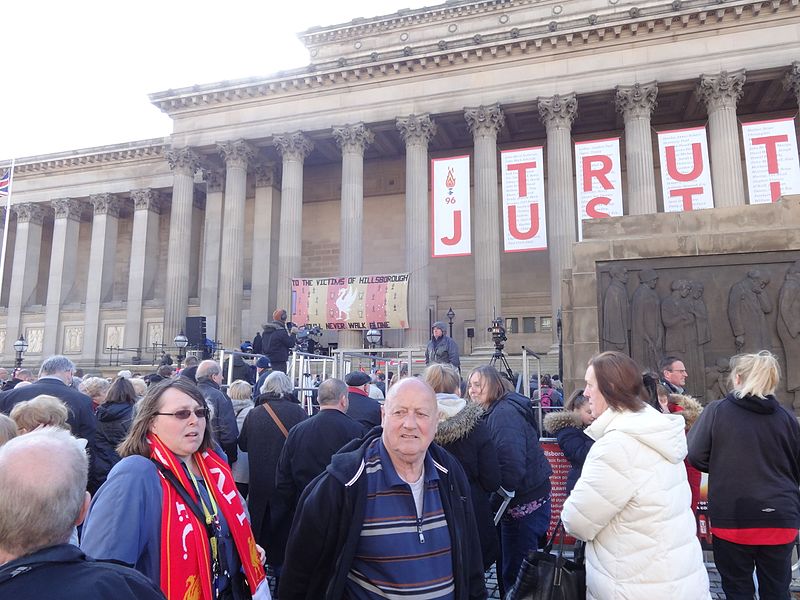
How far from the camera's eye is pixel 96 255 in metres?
34.7

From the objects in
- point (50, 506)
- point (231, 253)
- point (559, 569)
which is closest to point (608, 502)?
point (559, 569)

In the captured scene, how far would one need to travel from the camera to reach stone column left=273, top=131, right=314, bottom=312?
27516 mm

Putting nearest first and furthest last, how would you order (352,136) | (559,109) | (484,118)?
(559,109) → (484,118) → (352,136)

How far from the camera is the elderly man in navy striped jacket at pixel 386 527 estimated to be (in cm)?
246

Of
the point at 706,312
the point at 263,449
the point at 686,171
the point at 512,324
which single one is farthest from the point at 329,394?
the point at 512,324

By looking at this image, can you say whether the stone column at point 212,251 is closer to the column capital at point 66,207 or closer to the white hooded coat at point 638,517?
A: the column capital at point 66,207

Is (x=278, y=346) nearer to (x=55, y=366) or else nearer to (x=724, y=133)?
(x=55, y=366)

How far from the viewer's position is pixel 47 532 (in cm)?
169

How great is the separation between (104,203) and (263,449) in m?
34.7

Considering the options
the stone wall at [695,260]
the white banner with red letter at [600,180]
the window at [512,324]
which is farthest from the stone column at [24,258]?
the stone wall at [695,260]

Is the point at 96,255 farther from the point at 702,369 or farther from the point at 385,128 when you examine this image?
the point at 702,369

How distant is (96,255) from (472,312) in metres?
23.0

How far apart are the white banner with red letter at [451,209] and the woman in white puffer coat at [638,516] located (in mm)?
19852

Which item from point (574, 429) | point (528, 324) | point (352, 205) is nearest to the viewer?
point (574, 429)
